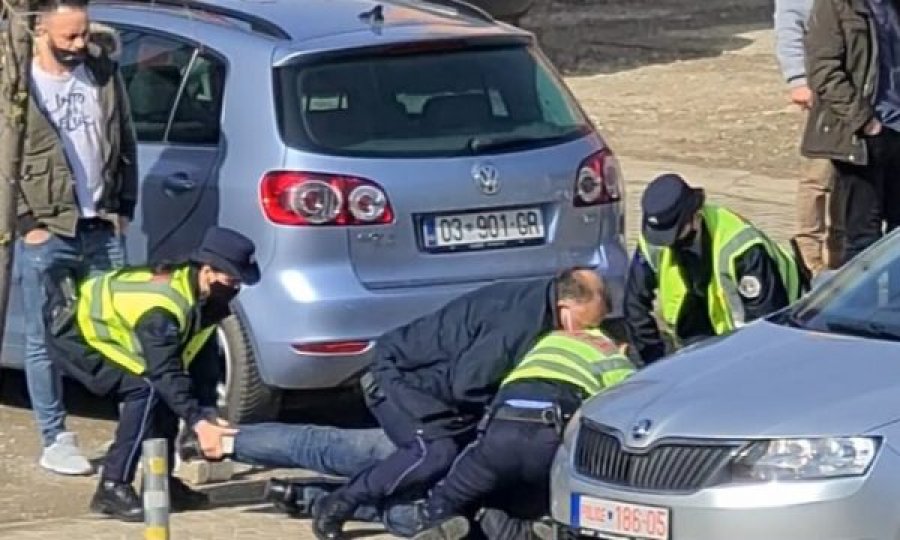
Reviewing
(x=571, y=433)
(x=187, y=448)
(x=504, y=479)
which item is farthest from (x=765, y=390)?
(x=187, y=448)

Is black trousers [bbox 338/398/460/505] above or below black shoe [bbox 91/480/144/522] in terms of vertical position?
above

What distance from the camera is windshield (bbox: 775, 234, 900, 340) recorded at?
24.5 feet

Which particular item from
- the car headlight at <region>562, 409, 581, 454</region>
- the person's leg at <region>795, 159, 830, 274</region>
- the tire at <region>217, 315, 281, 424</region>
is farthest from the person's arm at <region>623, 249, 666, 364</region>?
the person's leg at <region>795, 159, 830, 274</region>

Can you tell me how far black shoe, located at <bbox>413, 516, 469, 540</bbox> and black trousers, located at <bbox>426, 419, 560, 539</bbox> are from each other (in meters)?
0.09

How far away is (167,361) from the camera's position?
8.49 m

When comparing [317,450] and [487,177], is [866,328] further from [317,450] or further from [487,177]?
[487,177]

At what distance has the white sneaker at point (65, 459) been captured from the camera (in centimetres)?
933

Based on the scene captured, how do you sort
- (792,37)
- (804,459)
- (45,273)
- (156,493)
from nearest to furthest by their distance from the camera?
(156,493), (804,459), (45,273), (792,37)

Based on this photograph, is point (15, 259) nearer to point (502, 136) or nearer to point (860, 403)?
point (502, 136)

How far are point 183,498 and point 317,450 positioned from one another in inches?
21.8

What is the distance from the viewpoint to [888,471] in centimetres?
660

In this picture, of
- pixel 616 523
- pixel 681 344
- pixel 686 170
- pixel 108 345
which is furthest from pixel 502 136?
pixel 686 170

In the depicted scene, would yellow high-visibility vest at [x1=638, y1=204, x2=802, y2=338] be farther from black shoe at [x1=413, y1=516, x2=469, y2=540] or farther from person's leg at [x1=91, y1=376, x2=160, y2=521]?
person's leg at [x1=91, y1=376, x2=160, y2=521]

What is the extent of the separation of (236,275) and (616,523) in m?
2.00
